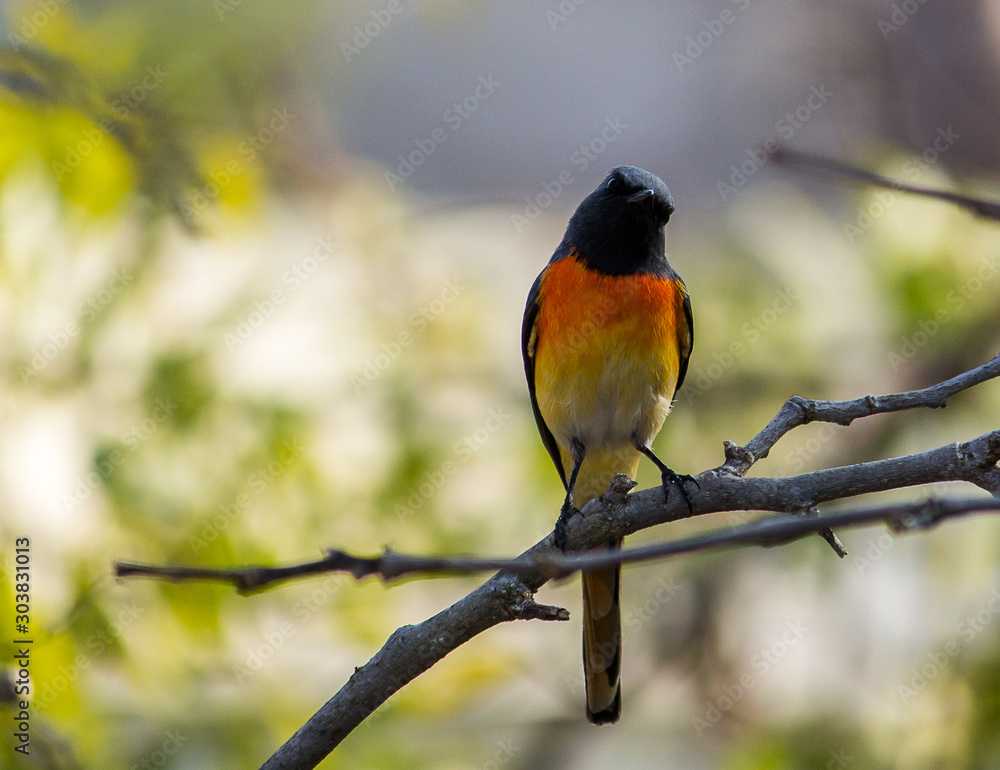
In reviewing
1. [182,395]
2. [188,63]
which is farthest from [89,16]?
[182,395]

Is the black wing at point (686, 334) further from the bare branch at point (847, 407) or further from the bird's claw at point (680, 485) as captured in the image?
the bare branch at point (847, 407)

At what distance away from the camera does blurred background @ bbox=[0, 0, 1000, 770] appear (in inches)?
175

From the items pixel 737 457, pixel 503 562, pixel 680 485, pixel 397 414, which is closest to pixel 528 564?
pixel 503 562

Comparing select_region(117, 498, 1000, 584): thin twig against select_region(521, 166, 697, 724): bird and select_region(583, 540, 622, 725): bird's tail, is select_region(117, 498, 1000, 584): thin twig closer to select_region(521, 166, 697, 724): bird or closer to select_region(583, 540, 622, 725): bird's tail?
select_region(583, 540, 622, 725): bird's tail

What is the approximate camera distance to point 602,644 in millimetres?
4137

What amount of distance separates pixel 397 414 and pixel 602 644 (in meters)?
1.96

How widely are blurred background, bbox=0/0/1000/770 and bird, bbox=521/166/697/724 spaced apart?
101 centimetres

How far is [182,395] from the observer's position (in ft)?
15.8

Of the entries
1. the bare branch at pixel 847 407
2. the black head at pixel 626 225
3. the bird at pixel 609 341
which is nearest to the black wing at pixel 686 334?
the bird at pixel 609 341

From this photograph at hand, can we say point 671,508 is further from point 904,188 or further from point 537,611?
point 904,188

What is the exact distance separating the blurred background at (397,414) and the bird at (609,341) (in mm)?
1014

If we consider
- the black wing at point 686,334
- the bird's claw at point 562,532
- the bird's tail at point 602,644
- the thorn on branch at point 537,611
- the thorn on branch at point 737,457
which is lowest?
the bird's tail at point 602,644

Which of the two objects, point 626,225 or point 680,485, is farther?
point 626,225

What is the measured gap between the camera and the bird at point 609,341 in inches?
165
